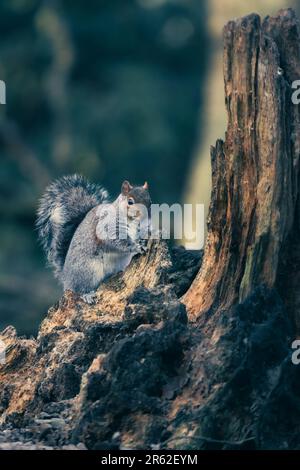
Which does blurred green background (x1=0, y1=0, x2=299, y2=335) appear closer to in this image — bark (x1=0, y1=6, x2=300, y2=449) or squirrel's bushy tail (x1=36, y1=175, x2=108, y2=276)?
squirrel's bushy tail (x1=36, y1=175, x2=108, y2=276)

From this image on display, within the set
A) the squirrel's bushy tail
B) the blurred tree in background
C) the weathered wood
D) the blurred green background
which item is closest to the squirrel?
the squirrel's bushy tail

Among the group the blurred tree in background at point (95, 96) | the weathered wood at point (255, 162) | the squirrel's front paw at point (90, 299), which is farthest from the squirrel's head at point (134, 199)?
the blurred tree in background at point (95, 96)

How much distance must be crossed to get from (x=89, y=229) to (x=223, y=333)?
2098mm

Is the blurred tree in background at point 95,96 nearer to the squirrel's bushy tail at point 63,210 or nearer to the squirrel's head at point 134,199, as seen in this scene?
the squirrel's bushy tail at point 63,210

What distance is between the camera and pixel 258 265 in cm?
436

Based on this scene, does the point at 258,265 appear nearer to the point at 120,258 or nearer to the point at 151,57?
the point at 120,258

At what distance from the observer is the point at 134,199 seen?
598cm

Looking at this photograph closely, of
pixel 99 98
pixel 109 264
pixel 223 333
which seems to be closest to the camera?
pixel 223 333

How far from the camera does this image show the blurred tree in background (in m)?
14.6

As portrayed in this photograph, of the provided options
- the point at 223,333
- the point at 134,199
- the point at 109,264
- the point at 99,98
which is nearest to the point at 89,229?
the point at 109,264

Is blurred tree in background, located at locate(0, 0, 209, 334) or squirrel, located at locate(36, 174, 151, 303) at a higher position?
blurred tree in background, located at locate(0, 0, 209, 334)

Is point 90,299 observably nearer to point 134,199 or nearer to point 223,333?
point 134,199

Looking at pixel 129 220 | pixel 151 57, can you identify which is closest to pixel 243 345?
pixel 129 220

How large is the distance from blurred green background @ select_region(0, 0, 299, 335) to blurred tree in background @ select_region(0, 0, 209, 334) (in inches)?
0.6
